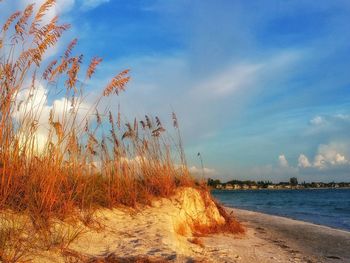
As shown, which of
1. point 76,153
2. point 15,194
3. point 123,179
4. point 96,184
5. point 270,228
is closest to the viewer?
point 15,194

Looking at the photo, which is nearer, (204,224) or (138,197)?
(138,197)

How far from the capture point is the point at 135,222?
6.39 m

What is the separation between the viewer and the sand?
4.83 m

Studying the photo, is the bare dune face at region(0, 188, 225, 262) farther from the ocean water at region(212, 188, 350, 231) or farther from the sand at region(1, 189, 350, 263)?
the ocean water at region(212, 188, 350, 231)

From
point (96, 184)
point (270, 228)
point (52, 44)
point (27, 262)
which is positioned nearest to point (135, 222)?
point (96, 184)

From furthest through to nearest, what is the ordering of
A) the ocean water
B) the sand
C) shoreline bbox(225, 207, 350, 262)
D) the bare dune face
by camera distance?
the ocean water, shoreline bbox(225, 207, 350, 262), the sand, the bare dune face

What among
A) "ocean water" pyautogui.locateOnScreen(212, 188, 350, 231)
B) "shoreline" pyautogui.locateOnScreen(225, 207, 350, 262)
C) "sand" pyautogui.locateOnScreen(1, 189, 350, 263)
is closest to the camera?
"sand" pyautogui.locateOnScreen(1, 189, 350, 263)

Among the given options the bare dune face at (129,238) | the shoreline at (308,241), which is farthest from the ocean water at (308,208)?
the bare dune face at (129,238)

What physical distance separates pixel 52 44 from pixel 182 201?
12.9ft

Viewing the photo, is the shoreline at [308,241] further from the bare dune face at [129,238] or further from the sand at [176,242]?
the bare dune face at [129,238]

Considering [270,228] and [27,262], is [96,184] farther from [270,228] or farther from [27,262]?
[270,228]

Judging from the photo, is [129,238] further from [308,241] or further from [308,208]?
[308,208]

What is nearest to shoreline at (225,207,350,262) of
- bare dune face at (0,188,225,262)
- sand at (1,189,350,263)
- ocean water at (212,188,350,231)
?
sand at (1,189,350,263)

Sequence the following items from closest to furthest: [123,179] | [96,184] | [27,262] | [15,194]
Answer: [27,262], [15,194], [96,184], [123,179]
